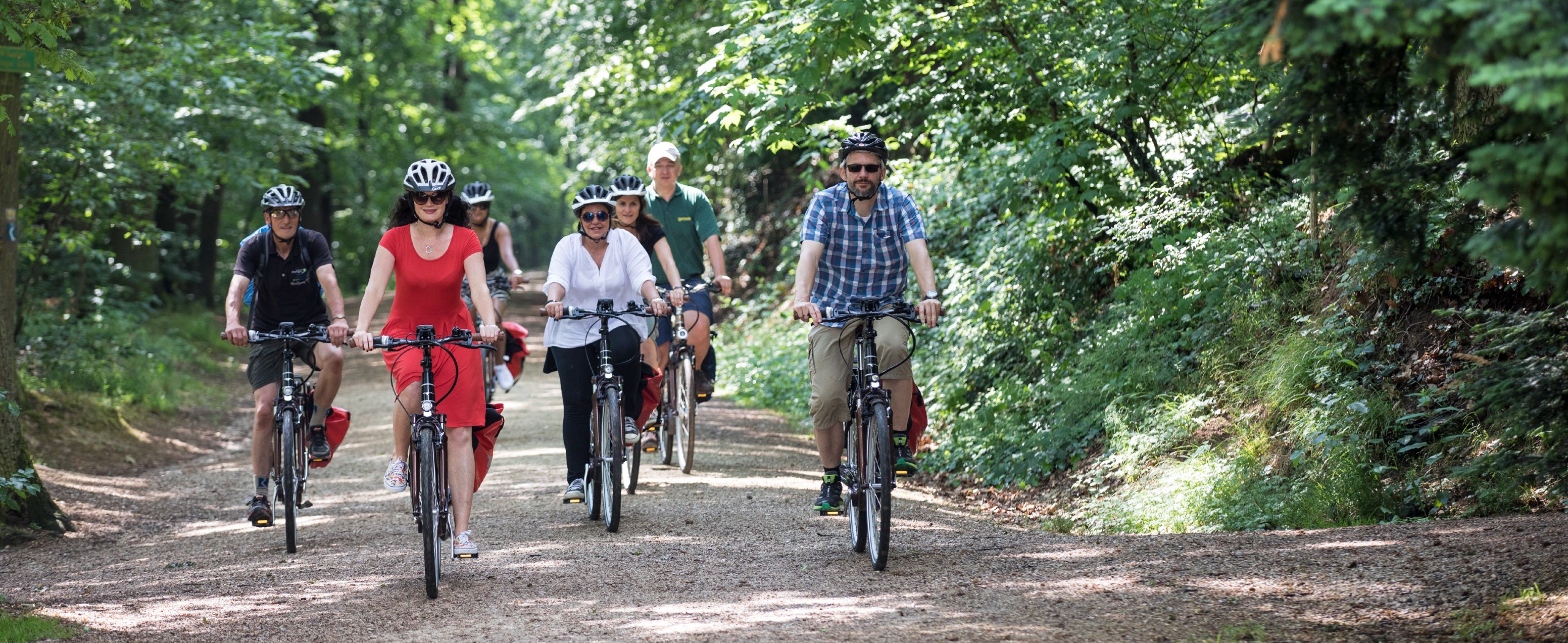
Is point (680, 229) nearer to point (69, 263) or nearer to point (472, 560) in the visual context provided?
point (472, 560)

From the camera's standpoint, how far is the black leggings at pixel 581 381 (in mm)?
7648

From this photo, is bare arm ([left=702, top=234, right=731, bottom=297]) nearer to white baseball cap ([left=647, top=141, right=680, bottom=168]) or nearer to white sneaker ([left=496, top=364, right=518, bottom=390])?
white baseball cap ([left=647, top=141, right=680, bottom=168])

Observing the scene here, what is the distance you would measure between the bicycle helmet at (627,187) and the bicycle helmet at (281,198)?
1.97m

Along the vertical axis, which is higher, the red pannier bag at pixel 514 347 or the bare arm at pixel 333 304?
the bare arm at pixel 333 304

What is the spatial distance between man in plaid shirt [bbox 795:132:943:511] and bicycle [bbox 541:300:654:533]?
4.29 ft

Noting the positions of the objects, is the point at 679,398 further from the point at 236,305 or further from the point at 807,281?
the point at 807,281

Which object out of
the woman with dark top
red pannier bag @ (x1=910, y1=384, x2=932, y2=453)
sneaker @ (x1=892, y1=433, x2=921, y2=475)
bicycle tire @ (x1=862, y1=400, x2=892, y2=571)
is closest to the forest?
red pannier bag @ (x1=910, y1=384, x2=932, y2=453)

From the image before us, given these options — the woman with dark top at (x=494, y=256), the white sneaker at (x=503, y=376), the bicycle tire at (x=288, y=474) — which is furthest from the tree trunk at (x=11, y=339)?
the white sneaker at (x=503, y=376)

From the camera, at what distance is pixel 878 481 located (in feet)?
20.1

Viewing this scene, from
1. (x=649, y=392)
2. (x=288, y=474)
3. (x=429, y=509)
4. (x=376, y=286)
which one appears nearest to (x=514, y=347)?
(x=649, y=392)

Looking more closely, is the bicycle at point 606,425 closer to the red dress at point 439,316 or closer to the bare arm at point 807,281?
the red dress at point 439,316

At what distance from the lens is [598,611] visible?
5.55 meters

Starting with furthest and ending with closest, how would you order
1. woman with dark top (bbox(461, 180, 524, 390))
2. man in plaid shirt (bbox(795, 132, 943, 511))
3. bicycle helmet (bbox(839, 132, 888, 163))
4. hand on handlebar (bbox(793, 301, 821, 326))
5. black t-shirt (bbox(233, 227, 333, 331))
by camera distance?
woman with dark top (bbox(461, 180, 524, 390)) < black t-shirt (bbox(233, 227, 333, 331)) < man in plaid shirt (bbox(795, 132, 943, 511)) < bicycle helmet (bbox(839, 132, 888, 163)) < hand on handlebar (bbox(793, 301, 821, 326))

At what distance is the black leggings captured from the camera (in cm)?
765
